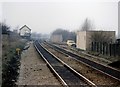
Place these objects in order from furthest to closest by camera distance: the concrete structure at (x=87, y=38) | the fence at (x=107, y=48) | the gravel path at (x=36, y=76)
→ the concrete structure at (x=87, y=38), the fence at (x=107, y=48), the gravel path at (x=36, y=76)

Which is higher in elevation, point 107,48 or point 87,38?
point 87,38

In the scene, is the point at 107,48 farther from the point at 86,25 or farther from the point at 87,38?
the point at 86,25

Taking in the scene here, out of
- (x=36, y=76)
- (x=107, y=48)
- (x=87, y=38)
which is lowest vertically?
(x=107, y=48)

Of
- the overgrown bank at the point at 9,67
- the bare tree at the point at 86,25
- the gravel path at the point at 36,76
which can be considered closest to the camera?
the overgrown bank at the point at 9,67

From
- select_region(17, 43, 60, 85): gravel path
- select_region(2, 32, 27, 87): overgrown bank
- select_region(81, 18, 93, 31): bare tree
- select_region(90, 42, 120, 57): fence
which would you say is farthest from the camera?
select_region(81, 18, 93, 31): bare tree

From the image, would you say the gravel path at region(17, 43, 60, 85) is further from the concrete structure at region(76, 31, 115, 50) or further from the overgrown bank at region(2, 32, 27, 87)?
the concrete structure at region(76, 31, 115, 50)

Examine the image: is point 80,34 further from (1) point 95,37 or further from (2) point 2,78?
(2) point 2,78

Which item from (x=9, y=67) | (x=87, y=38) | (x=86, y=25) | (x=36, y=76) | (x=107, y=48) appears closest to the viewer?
(x=36, y=76)

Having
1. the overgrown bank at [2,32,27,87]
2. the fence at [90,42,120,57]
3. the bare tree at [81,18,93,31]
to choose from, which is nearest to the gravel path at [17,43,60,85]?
the overgrown bank at [2,32,27,87]

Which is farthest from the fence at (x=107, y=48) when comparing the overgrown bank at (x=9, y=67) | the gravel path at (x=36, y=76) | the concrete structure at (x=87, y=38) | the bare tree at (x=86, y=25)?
the bare tree at (x=86, y=25)

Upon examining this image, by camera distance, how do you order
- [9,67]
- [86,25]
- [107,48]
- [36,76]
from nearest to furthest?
[36,76]
[9,67]
[107,48]
[86,25]

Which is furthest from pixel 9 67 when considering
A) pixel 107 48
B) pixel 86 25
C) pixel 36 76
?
pixel 86 25

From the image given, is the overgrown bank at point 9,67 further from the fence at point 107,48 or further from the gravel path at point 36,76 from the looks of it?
the fence at point 107,48

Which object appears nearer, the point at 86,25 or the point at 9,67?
the point at 9,67
